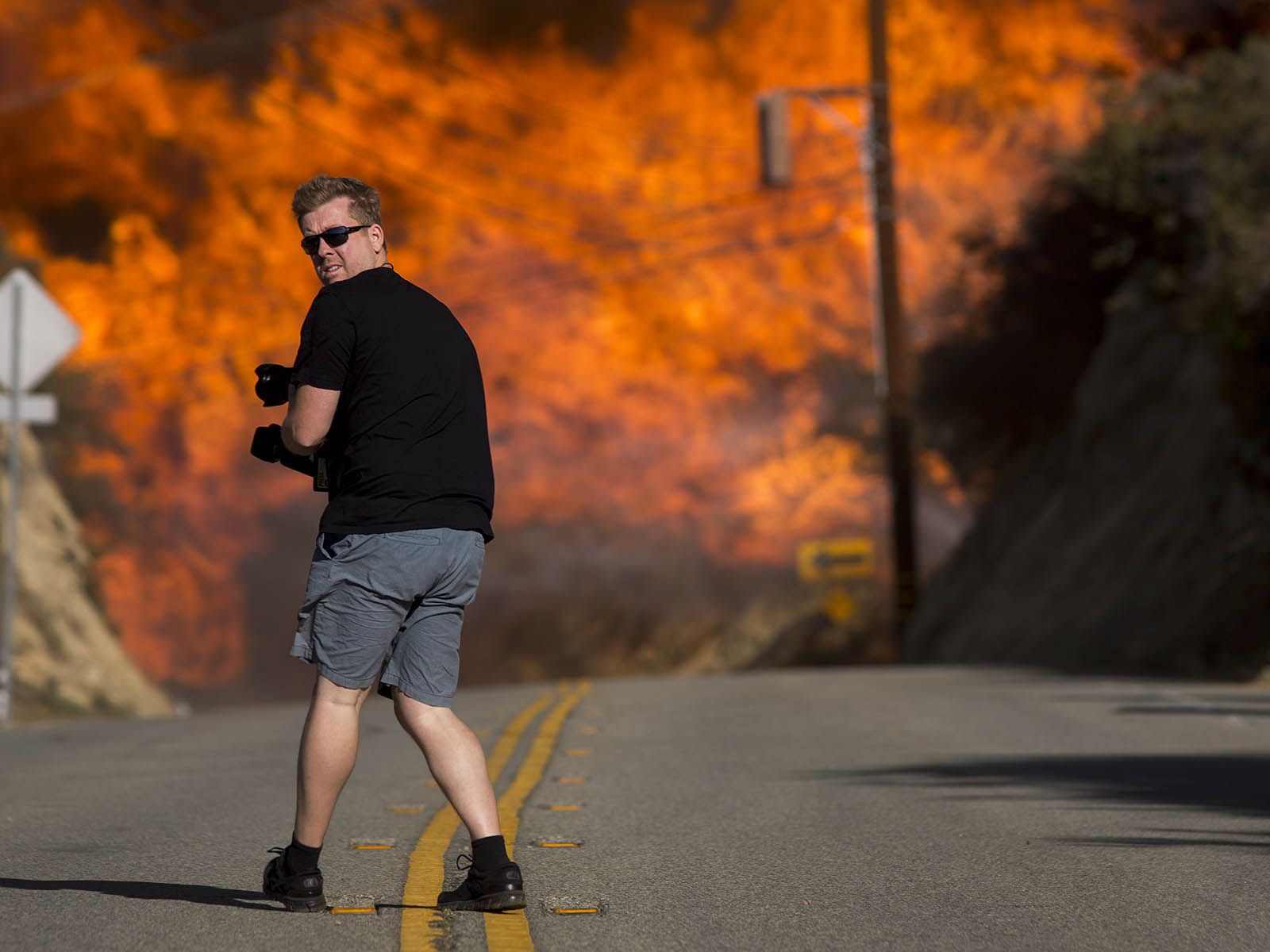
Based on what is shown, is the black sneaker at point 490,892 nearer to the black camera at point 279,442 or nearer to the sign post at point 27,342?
the black camera at point 279,442

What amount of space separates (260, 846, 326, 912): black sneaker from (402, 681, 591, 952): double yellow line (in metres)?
0.29

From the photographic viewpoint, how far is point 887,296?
103 ft

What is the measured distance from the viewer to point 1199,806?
8805 millimetres

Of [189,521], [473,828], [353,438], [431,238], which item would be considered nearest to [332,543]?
[353,438]

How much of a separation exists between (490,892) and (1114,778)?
15.3 feet

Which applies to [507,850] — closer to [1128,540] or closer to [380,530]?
[380,530]

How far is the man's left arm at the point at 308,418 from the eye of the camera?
6.08m

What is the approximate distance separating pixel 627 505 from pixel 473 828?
46615 millimetres

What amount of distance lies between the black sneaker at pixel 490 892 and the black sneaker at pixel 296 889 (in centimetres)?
40

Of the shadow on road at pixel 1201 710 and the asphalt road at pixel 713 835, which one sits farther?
the shadow on road at pixel 1201 710

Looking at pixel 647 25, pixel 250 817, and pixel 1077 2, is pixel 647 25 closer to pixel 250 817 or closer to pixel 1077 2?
pixel 1077 2

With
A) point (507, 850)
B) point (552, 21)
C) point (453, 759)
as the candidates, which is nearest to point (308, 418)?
point (453, 759)

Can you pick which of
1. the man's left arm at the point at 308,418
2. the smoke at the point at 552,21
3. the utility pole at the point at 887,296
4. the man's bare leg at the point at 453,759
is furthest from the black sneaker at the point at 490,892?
the smoke at the point at 552,21

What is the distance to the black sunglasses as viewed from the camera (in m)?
6.27
